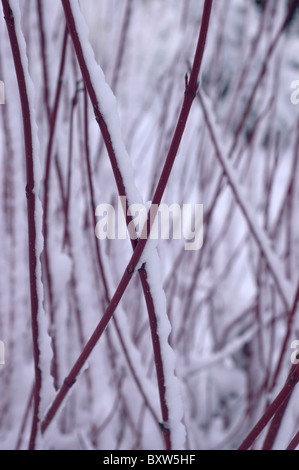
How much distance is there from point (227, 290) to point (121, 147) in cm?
128

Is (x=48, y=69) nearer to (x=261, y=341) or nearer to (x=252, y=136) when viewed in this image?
(x=252, y=136)

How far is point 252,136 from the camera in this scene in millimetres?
944

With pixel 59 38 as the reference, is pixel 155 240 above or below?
below

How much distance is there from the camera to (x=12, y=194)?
725 millimetres

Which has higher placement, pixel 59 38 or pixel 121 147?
pixel 59 38

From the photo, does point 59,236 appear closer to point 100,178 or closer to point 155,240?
point 100,178
